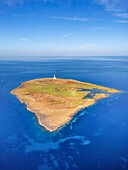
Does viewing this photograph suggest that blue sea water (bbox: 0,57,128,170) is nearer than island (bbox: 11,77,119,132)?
Yes

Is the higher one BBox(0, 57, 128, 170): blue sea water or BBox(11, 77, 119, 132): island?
BBox(11, 77, 119, 132): island

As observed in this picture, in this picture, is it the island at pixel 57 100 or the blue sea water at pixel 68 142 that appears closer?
the blue sea water at pixel 68 142

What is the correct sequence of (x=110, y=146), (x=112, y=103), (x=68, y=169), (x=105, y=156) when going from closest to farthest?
(x=68, y=169) → (x=105, y=156) → (x=110, y=146) → (x=112, y=103)

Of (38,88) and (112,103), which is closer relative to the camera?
(112,103)

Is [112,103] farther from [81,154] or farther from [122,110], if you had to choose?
[81,154]

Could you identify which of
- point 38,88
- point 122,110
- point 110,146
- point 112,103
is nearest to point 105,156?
point 110,146

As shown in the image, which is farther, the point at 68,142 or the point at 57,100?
the point at 57,100

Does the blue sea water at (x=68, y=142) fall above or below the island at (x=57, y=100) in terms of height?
below

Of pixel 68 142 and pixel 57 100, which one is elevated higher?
pixel 57 100
